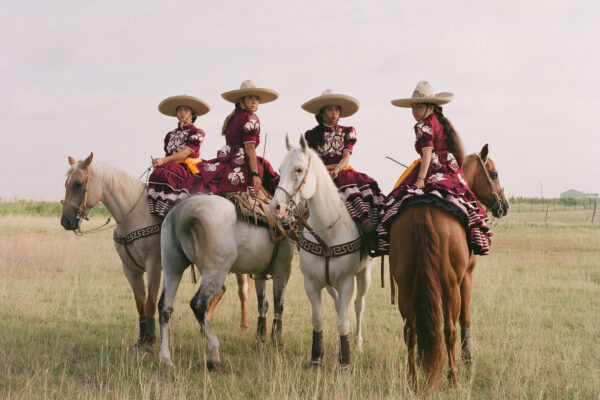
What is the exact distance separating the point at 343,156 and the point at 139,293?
3.46 metres

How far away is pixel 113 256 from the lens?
16.1 m

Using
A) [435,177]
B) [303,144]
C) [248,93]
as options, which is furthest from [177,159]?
[435,177]

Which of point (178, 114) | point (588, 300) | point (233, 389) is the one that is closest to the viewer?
point (233, 389)

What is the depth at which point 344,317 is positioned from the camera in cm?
513

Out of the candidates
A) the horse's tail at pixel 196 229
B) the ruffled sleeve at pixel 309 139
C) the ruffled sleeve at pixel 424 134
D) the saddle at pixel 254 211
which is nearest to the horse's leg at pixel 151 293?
the horse's tail at pixel 196 229

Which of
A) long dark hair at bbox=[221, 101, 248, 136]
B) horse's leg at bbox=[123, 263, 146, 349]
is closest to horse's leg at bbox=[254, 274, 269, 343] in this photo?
horse's leg at bbox=[123, 263, 146, 349]

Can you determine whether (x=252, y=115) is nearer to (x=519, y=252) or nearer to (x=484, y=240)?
(x=484, y=240)

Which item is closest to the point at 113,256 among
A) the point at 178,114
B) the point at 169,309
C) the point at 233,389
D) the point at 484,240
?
the point at 178,114

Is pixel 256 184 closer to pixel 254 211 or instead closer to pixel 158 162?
pixel 254 211

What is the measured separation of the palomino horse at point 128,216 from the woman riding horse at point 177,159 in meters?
0.22

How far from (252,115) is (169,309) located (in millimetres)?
2739

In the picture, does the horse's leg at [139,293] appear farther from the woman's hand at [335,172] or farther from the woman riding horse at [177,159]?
the woman's hand at [335,172]

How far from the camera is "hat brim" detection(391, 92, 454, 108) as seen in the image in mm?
5203

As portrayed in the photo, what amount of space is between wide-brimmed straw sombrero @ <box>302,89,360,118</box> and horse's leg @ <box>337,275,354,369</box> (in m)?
2.34
